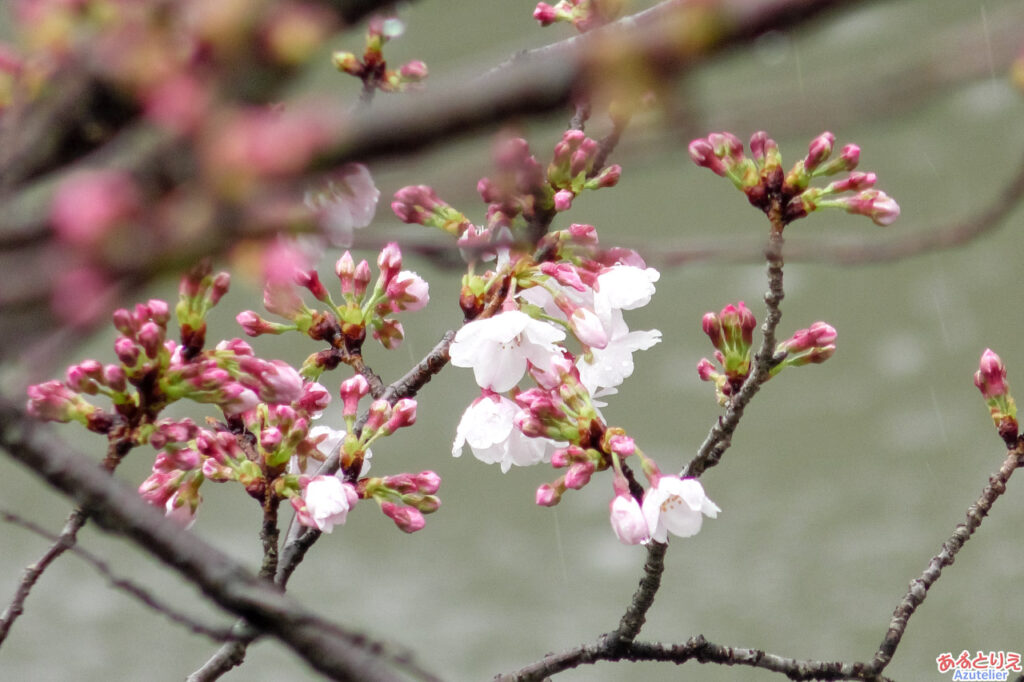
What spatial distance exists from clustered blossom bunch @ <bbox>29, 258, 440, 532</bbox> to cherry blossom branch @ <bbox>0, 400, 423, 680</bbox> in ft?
0.60

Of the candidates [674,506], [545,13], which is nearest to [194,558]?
[674,506]

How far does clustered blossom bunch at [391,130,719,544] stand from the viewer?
82cm

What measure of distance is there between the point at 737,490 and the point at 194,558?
8.56ft

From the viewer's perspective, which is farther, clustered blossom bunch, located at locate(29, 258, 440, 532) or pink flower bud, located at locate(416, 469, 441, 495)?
pink flower bud, located at locate(416, 469, 441, 495)

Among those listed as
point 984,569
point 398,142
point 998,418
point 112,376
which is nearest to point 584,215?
point 984,569

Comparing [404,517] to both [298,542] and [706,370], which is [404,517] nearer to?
[298,542]

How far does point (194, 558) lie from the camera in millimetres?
482

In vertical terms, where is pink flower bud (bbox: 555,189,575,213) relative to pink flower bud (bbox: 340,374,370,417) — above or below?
above

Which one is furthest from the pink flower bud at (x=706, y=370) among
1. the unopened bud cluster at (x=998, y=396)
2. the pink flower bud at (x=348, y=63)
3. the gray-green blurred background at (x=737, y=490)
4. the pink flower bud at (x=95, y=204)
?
the gray-green blurred background at (x=737, y=490)

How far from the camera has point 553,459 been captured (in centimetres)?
84

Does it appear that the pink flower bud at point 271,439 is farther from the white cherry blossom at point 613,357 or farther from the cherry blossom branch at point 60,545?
the white cherry blossom at point 613,357

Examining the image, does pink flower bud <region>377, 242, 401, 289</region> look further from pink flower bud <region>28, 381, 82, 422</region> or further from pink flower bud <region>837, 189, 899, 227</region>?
pink flower bud <region>837, 189, 899, 227</region>

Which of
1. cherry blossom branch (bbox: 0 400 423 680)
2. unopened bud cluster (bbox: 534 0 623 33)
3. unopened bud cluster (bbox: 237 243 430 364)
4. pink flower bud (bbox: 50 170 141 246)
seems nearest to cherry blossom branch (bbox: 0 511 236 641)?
cherry blossom branch (bbox: 0 400 423 680)

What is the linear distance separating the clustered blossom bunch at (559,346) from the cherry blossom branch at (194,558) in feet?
1.18
